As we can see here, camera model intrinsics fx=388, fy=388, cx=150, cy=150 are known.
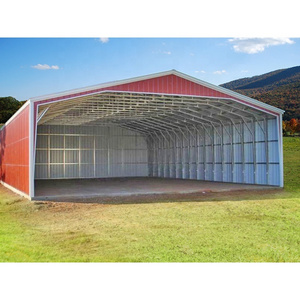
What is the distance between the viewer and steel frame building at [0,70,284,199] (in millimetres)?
20203

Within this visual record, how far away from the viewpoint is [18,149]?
78.3 ft

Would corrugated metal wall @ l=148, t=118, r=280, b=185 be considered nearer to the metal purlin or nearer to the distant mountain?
the metal purlin

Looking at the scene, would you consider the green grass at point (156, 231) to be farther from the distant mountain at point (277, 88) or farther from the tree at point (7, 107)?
the tree at point (7, 107)

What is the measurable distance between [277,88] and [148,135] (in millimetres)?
38487

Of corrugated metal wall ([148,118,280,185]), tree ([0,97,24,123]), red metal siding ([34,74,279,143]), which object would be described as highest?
tree ([0,97,24,123])

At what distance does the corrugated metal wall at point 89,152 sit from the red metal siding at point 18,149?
609 centimetres

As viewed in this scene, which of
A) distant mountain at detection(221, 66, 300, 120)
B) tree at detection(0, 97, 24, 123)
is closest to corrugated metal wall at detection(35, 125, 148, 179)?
tree at detection(0, 97, 24, 123)

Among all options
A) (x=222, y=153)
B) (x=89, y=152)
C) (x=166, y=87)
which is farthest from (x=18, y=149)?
(x=89, y=152)

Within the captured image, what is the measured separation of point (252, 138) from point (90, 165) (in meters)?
18.9

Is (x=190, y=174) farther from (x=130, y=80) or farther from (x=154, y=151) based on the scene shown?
(x=130, y=80)

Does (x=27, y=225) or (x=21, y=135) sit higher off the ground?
(x=21, y=135)

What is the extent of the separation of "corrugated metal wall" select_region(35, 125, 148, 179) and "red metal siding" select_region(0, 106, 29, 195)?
6091mm
